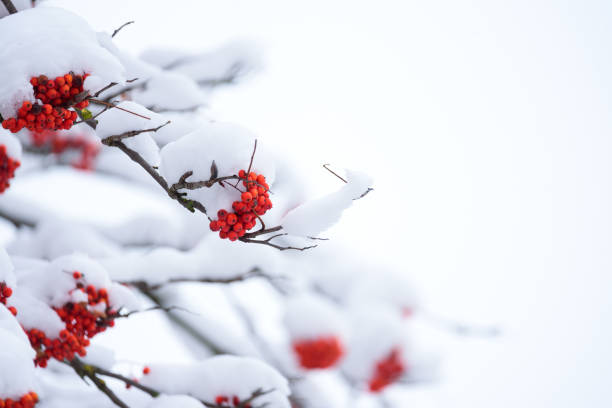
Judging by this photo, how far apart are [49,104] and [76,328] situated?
3.02ft

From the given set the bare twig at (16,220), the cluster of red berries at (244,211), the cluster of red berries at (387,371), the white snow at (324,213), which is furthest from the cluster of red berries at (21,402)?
the cluster of red berries at (387,371)

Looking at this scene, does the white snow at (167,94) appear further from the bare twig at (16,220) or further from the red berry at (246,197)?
the red berry at (246,197)

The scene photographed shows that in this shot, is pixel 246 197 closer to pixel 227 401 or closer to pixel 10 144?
pixel 227 401

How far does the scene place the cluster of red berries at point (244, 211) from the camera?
3.62 feet

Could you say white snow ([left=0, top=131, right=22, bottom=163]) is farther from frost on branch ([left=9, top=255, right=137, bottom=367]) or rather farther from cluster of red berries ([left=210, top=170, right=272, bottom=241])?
cluster of red berries ([left=210, top=170, right=272, bottom=241])

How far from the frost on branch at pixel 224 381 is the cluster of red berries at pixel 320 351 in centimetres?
103

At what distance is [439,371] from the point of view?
3232mm

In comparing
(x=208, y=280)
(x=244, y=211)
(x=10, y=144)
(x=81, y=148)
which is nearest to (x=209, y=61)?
(x=81, y=148)

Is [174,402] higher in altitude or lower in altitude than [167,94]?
lower

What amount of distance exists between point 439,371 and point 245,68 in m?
2.30

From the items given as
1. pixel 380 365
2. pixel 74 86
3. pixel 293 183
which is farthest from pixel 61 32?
pixel 380 365

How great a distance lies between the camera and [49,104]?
114cm

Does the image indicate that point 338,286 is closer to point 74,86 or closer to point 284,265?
point 284,265

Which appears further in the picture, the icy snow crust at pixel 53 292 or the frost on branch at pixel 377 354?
the frost on branch at pixel 377 354
